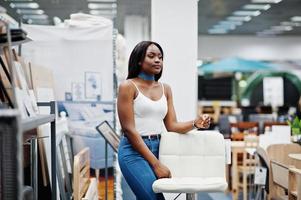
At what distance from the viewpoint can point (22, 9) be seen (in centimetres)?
960

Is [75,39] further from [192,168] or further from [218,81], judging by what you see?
[218,81]

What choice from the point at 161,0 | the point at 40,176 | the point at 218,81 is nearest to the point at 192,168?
the point at 40,176

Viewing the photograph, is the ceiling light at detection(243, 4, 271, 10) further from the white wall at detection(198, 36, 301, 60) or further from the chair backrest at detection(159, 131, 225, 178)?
the chair backrest at detection(159, 131, 225, 178)

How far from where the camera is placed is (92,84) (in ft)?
17.3

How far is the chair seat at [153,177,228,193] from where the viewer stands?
2836mm

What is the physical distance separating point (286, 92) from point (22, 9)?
32.4 ft

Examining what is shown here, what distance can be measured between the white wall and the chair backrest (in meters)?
12.9

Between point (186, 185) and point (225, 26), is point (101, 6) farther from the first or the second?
point (186, 185)

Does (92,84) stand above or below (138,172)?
above

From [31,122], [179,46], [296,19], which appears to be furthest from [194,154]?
[296,19]

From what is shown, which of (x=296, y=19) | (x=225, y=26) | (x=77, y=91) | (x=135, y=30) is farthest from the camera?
(x=225, y=26)

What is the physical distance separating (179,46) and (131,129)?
1.74 meters

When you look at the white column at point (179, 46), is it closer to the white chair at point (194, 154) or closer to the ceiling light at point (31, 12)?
the white chair at point (194, 154)

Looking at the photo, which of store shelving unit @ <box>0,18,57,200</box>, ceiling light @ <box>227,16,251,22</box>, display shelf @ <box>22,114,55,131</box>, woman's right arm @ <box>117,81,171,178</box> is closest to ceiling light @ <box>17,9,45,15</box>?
ceiling light @ <box>227,16,251,22</box>
